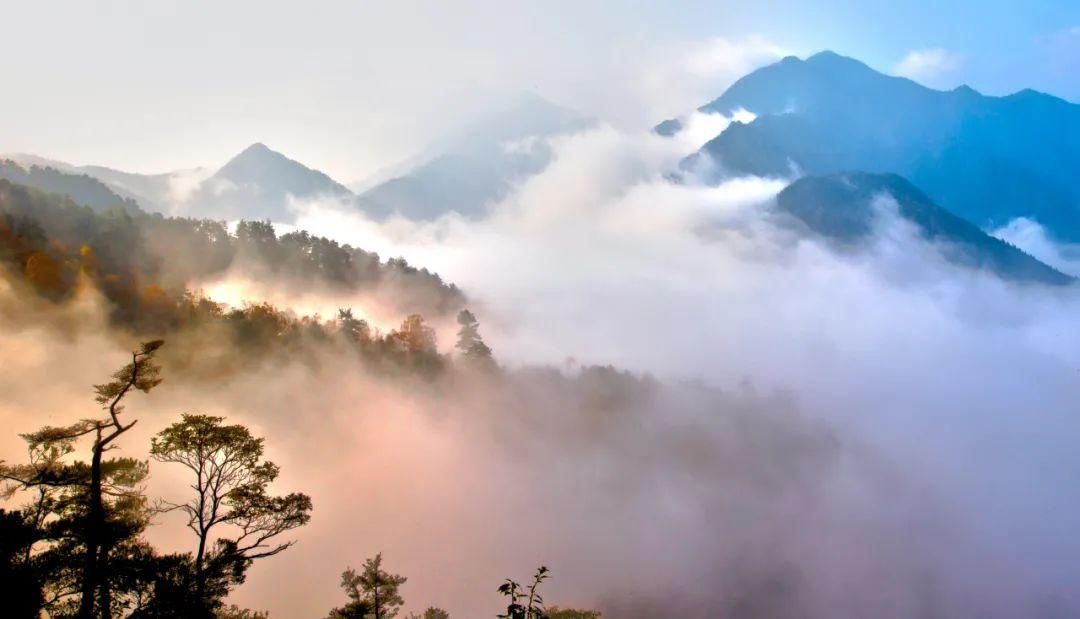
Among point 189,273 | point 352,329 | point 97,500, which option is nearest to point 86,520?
point 97,500

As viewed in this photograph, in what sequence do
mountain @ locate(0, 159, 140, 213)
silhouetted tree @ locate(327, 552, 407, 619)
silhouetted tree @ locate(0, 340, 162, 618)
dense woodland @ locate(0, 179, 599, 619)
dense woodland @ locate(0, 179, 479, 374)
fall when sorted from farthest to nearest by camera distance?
mountain @ locate(0, 159, 140, 213)
dense woodland @ locate(0, 179, 479, 374)
silhouetted tree @ locate(327, 552, 407, 619)
dense woodland @ locate(0, 179, 599, 619)
silhouetted tree @ locate(0, 340, 162, 618)

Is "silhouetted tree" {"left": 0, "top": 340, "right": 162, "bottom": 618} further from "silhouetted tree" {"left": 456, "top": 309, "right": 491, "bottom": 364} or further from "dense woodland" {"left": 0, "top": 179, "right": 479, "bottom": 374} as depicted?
"silhouetted tree" {"left": 456, "top": 309, "right": 491, "bottom": 364}

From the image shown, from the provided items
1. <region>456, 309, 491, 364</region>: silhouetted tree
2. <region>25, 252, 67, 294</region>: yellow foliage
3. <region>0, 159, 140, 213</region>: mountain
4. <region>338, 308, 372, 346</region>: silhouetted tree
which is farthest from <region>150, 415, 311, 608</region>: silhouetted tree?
<region>456, 309, 491, 364</region>: silhouetted tree

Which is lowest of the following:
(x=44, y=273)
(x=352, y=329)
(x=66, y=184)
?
(x=44, y=273)

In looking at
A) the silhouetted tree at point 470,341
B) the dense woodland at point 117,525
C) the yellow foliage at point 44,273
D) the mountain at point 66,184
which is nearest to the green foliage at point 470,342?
the silhouetted tree at point 470,341

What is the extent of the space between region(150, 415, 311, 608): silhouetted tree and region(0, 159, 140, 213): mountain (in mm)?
65899

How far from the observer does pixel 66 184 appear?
75.9m

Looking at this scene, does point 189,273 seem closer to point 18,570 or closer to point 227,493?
point 227,493

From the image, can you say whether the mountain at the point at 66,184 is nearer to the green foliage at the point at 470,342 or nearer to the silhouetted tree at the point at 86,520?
the green foliage at the point at 470,342

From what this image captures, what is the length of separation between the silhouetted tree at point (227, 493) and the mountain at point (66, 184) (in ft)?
216

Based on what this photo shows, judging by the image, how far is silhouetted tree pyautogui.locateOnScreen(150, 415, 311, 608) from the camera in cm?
1728

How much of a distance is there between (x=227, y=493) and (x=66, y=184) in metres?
84.2

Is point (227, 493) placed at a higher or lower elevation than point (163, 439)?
lower

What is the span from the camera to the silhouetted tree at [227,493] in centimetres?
1728
